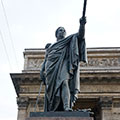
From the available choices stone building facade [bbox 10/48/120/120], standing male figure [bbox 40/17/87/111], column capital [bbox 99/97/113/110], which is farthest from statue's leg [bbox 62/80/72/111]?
column capital [bbox 99/97/113/110]

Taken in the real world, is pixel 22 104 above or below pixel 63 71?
below

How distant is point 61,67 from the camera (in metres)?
5.96

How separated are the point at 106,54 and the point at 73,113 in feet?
71.6

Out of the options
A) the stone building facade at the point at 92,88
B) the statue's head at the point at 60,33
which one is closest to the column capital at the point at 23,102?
the stone building facade at the point at 92,88

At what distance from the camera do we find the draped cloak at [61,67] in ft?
19.0

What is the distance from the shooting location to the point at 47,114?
5285 millimetres

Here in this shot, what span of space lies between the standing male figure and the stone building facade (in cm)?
1869

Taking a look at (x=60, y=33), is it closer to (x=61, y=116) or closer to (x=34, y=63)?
(x=61, y=116)

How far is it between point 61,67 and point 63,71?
9cm

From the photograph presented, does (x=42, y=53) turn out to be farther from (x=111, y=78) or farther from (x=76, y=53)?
(x=76, y=53)

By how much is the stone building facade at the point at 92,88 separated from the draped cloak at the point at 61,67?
18684 millimetres

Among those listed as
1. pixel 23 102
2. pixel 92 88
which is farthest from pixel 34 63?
pixel 92 88

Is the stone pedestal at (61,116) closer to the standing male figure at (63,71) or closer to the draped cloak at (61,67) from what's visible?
the standing male figure at (63,71)

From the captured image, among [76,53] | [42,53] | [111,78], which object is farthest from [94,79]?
[76,53]
